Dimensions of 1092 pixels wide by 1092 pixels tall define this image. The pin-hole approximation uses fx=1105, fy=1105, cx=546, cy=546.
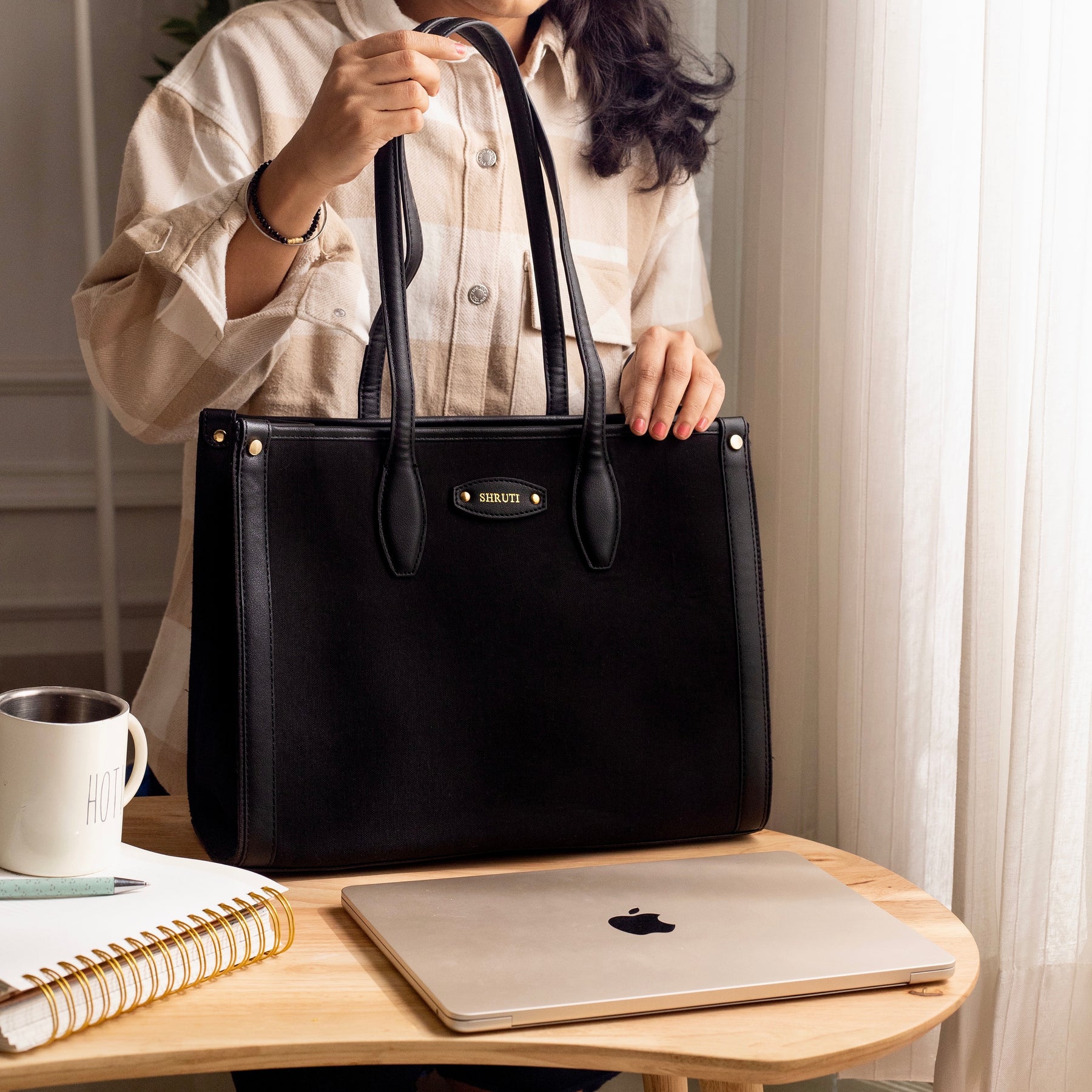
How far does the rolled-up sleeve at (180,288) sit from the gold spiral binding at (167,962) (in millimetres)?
428

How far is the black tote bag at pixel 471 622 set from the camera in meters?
0.70

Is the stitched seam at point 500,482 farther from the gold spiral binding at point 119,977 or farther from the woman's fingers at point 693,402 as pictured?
the gold spiral binding at point 119,977

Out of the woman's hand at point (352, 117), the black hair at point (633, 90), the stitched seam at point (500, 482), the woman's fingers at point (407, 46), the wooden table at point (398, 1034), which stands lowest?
the wooden table at point (398, 1034)

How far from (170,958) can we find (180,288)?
1.49ft

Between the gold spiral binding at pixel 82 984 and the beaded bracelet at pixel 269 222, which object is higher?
the beaded bracelet at pixel 269 222

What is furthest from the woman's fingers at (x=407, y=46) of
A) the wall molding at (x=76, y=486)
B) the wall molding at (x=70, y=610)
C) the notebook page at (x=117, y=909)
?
the wall molding at (x=70, y=610)

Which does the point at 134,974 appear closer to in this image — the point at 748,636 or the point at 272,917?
the point at 272,917

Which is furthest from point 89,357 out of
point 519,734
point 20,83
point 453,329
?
point 20,83

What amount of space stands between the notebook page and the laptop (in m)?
0.08

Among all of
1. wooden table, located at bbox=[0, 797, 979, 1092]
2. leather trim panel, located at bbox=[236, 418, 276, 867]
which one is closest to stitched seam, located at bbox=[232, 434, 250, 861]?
leather trim panel, located at bbox=[236, 418, 276, 867]

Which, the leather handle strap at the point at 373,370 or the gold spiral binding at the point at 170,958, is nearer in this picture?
the gold spiral binding at the point at 170,958

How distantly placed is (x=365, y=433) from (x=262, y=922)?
0.31 m

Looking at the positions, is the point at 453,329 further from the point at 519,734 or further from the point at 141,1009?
the point at 141,1009

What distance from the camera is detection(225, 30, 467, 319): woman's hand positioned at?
2.35ft
